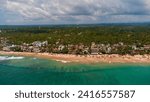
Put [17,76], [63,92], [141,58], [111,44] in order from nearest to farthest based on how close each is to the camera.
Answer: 1. [63,92]
2. [17,76]
3. [141,58]
4. [111,44]

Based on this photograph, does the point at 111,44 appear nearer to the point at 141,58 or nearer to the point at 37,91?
the point at 141,58

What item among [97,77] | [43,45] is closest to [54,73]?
[97,77]

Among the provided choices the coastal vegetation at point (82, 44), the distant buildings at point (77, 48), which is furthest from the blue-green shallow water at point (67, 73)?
the coastal vegetation at point (82, 44)

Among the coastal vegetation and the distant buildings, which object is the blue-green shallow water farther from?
the coastal vegetation

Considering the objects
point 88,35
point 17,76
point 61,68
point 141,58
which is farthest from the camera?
point 88,35

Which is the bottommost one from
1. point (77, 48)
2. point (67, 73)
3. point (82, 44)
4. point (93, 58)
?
point (67, 73)

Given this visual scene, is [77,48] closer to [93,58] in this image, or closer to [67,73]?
[93,58]

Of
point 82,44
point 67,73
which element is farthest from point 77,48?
point 67,73

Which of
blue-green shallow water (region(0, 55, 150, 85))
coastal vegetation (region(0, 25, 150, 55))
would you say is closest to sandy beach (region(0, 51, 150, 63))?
coastal vegetation (region(0, 25, 150, 55))
